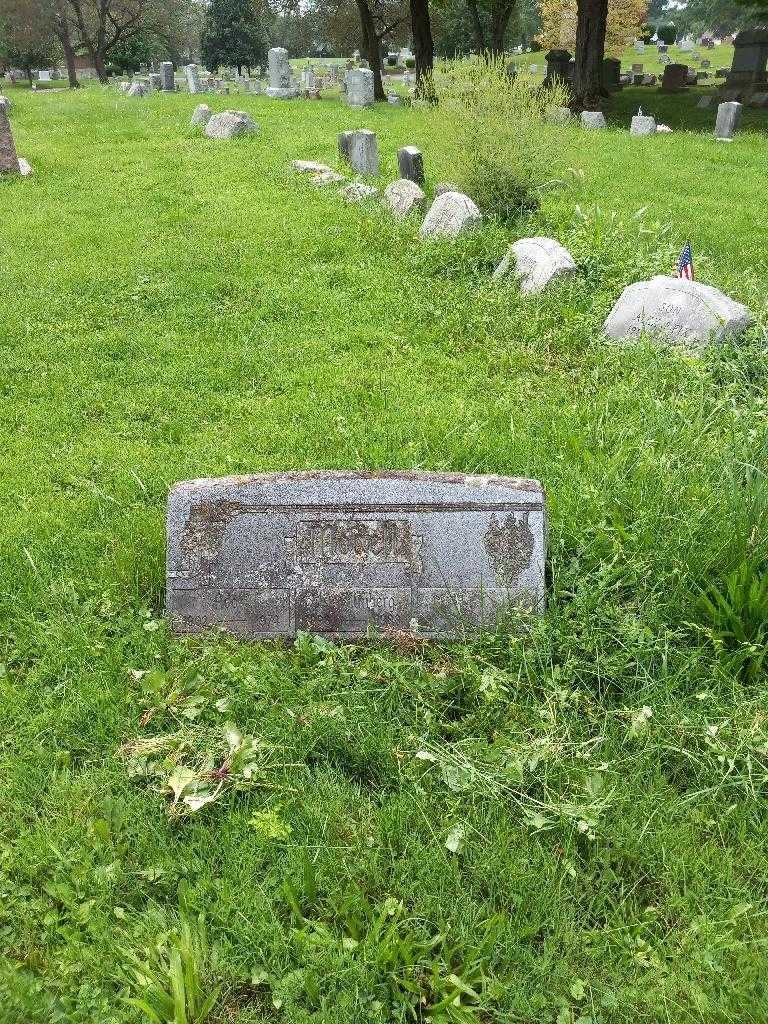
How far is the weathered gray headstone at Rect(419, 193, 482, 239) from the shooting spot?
7.39 metres

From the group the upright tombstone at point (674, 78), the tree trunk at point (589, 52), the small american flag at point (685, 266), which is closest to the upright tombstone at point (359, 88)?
the tree trunk at point (589, 52)

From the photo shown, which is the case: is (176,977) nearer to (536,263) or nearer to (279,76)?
(536,263)

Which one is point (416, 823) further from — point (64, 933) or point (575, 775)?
point (64, 933)

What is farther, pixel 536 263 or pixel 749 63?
pixel 749 63

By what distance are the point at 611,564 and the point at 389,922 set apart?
1.55 metres

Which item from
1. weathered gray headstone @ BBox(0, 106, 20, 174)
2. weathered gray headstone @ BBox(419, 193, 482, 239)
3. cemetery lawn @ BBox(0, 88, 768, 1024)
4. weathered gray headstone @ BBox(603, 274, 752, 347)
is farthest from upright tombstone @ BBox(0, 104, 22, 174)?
weathered gray headstone @ BBox(603, 274, 752, 347)

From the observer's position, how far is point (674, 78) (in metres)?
23.8

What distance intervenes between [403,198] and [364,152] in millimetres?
2535

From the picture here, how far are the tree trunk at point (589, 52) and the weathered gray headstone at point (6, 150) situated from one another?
499 inches

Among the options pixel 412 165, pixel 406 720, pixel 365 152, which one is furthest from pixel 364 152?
pixel 406 720

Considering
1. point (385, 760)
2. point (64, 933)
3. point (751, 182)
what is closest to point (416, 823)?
point (385, 760)

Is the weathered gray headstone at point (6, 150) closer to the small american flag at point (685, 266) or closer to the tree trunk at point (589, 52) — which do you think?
the small american flag at point (685, 266)

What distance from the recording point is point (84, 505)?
12.6ft

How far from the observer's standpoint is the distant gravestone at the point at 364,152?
10.7 meters
